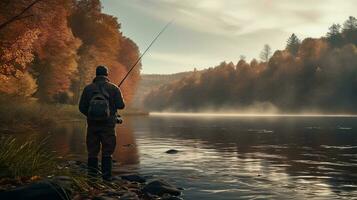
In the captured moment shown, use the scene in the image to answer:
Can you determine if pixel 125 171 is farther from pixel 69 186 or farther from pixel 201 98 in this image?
pixel 201 98

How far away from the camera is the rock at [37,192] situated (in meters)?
8.25

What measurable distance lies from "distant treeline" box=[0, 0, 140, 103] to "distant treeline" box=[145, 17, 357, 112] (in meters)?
43.4

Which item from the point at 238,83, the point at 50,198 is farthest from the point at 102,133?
the point at 238,83

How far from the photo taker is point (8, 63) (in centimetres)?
2503

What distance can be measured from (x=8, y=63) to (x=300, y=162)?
631 inches

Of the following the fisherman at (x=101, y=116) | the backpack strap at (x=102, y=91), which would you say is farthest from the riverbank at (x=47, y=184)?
the backpack strap at (x=102, y=91)

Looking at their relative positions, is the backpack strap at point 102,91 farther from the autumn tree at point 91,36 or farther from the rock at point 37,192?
the autumn tree at point 91,36

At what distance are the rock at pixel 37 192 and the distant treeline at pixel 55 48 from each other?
23.7 feet

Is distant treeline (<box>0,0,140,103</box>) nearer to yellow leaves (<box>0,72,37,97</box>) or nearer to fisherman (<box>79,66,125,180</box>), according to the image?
yellow leaves (<box>0,72,37,97</box>)

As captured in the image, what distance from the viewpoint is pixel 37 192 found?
8375 mm

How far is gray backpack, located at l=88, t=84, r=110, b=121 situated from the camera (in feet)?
38.0

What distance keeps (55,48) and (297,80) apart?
80.8 meters

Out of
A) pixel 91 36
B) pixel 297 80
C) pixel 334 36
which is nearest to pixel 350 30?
pixel 334 36

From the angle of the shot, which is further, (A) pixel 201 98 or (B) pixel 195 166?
(A) pixel 201 98
